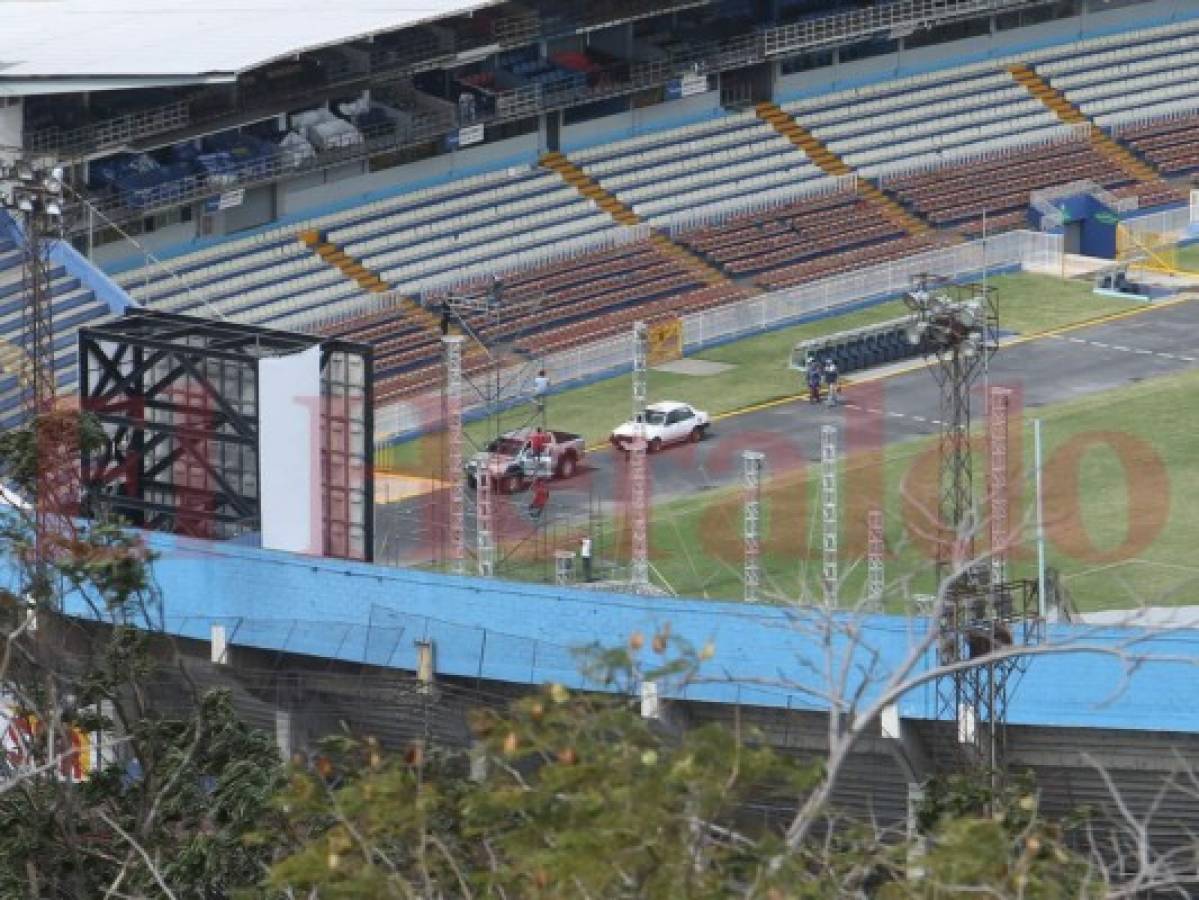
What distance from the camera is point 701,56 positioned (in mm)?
99812

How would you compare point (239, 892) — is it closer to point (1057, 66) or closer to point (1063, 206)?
point (1063, 206)

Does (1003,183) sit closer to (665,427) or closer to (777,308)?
(777,308)

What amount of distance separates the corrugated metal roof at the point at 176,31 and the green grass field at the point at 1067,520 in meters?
15.8

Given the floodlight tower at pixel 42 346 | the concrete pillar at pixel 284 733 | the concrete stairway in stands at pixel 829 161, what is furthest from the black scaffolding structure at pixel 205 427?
the concrete stairway in stands at pixel 829 161

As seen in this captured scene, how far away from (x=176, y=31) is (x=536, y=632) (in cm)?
3197

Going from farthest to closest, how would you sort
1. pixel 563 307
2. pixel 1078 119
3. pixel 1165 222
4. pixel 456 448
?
pixel 1078 119 → pixel 1165 222 → pixel 563 307 → pixel 456 448

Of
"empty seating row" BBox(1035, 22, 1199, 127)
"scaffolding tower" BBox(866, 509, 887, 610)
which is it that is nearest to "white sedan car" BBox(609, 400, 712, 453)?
"scaffolding tower" BBox(866, 509, 887, 610)

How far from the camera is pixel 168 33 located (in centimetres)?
8925

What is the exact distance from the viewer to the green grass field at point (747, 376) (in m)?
83.9

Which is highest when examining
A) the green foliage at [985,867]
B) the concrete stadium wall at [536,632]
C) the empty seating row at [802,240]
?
the empty seating row at [802,240]

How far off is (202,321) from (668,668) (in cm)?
3327

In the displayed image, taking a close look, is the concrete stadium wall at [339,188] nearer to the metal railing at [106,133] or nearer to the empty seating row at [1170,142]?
the metal railing at [106,133]

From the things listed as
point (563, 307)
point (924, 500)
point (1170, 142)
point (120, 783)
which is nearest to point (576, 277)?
point (563, 307)

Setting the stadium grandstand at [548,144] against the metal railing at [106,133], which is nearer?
the metal railing at [106,133]
